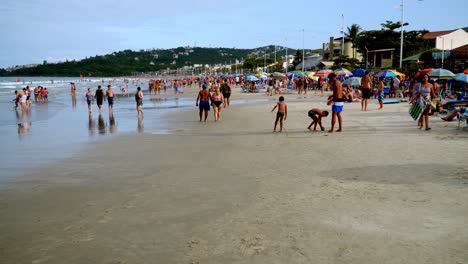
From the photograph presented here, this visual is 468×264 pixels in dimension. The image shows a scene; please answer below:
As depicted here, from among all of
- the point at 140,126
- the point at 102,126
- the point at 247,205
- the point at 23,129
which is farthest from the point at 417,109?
the point at 23,129

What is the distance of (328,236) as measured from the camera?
3.67 m

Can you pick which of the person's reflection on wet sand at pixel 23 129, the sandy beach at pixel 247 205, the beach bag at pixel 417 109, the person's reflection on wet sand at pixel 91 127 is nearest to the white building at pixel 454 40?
the beach bag at pixel 417 109

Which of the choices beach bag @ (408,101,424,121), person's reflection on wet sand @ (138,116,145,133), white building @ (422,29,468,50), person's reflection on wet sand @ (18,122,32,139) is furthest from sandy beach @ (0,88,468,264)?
white building @ (422,29,468,50)

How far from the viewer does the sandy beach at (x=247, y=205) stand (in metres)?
3.43

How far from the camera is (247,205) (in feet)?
15.4

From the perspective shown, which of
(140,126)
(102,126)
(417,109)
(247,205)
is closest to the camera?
(247,205)

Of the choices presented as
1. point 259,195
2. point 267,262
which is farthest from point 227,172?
point 267,262

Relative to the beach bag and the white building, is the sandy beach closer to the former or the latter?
the beach bag

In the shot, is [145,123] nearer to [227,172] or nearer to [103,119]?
[103,119]

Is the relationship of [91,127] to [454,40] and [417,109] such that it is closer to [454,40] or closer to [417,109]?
[417,109]

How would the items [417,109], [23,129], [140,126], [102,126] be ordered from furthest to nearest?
[102,126] < [23,129] < [140,126] < [417,109]

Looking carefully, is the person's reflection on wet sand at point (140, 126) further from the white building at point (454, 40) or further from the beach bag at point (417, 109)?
the white building at point (454, 40)

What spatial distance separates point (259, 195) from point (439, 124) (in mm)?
8647

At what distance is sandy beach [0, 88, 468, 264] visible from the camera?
135 inches
